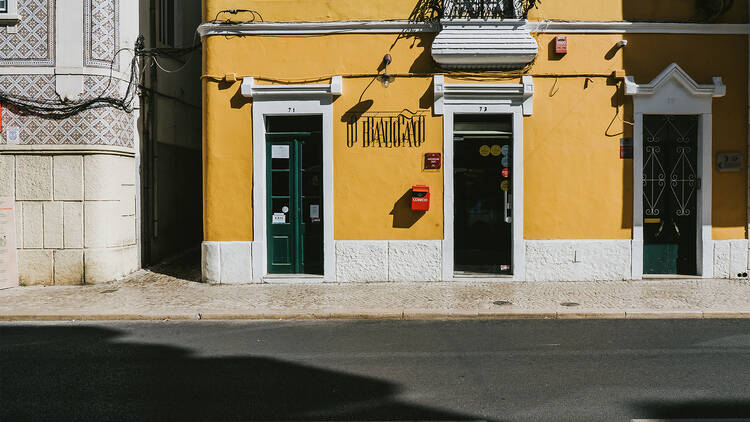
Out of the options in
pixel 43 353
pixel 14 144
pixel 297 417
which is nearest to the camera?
pixel 297 417

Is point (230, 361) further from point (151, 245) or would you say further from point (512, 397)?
point (151, 245)

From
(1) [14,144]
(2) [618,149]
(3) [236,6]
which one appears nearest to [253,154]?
(3) [236,6]

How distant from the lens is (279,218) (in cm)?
1144

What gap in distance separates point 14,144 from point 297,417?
9118 mm

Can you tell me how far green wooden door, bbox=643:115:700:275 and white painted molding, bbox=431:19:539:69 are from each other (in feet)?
9.18

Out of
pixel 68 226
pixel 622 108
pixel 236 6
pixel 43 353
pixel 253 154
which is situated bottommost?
pixel 43 353

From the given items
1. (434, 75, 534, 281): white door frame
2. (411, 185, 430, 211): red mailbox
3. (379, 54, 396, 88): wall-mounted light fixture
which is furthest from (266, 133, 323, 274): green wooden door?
(434, 75, 534, 281): white door frame

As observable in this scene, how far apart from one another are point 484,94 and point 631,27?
9.76ft

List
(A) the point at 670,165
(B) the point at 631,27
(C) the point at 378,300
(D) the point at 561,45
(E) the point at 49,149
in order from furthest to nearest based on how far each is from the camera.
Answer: (A) the point at 670,165 → (B) the point at 631,27 → (D) the point at 561,45 → (E) the point at 49,149 → (C) the point at 378,300

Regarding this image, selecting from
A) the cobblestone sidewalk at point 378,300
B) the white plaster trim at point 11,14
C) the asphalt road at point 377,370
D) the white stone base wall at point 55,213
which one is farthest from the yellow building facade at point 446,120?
the white plaster trim at point 11,14

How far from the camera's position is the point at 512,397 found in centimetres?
516

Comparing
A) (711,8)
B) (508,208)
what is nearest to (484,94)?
(508,208)

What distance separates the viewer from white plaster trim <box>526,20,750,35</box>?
1124 cm

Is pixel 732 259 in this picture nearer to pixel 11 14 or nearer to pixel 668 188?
pixel 668 188
